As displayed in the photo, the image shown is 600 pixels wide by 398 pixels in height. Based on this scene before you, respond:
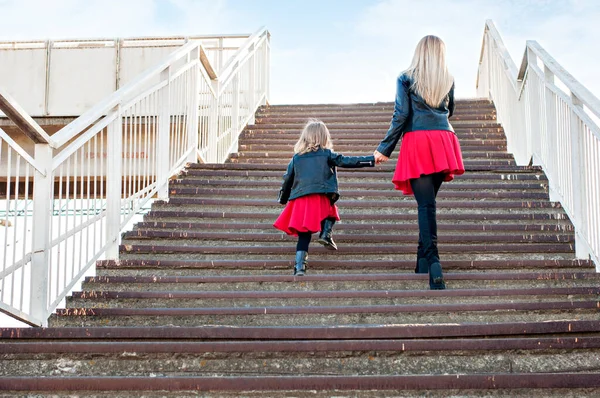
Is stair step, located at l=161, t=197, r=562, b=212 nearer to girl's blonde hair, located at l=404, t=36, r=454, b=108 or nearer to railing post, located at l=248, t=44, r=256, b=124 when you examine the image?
girl's blonde hair, located at l=404, t=36, r=454, b=108

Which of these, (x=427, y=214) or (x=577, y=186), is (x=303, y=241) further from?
(x=577, y=186)

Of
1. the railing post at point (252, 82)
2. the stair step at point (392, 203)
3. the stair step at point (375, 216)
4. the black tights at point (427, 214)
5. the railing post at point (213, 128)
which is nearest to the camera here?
the black tights at point (427, 214)

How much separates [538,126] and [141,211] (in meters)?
3.55

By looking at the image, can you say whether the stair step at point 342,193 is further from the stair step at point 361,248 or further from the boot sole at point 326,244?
the boot sole at point 326,244

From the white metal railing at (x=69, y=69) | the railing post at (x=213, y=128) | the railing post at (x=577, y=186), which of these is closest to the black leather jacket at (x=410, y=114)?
the railing post at (x=577, y=186)

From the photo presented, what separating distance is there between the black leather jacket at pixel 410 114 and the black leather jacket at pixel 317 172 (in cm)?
44

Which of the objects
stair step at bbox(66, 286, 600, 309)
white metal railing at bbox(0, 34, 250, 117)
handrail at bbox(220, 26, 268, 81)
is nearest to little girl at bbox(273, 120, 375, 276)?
stair step at bbox(66, 286, 600, 309)

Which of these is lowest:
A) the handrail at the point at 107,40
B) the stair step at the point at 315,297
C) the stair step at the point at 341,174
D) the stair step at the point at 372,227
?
the stair step at the point at 315,297

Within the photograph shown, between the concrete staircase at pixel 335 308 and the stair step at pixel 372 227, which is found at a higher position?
the stair step at pixel 372 227

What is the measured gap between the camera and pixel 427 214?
177 inches

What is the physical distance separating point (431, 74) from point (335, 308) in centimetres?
165

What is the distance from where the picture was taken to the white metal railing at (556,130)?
4691mm

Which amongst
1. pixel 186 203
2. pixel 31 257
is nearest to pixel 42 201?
pixel 31 257

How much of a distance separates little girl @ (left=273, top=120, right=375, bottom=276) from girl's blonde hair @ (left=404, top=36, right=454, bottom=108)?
2.12 ft
